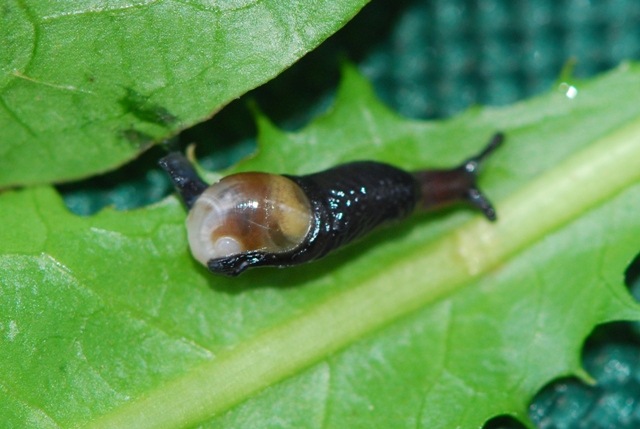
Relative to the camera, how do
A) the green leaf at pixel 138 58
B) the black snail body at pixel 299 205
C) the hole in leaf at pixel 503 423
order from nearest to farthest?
the green leaf at pixel 138 58
the black snail body at pixel 299 205
the hole in leaf at pixel 503 423

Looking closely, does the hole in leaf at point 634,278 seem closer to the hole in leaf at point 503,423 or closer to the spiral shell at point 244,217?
the hole in leaf at point 503,423

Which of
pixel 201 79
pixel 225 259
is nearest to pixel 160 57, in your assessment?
pixel 201 79

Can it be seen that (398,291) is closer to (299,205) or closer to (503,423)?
(299,205)

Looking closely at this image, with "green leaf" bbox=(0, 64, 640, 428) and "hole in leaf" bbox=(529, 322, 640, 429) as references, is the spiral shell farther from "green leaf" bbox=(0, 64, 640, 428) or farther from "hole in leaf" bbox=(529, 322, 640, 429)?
"hole in leaf" bbox=(529, 322, 640, 429)

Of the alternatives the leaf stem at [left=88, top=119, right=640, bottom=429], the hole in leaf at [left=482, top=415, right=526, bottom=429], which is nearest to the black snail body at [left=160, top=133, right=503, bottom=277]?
the leaf stem at [left=88, top=119, right=640, bottom=429]

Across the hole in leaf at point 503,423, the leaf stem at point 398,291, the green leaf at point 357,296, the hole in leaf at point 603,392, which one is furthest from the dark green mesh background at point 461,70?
the leaf stem at point 398,291

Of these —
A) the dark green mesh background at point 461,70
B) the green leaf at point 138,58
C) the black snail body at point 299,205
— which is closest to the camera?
the green leaf at point 138,58

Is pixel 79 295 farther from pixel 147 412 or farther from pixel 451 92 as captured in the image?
pixel 451 92
